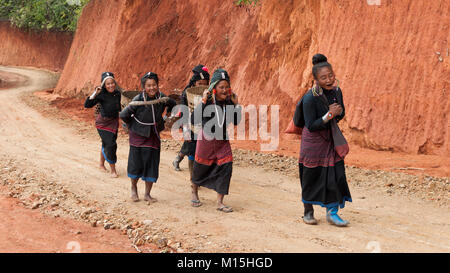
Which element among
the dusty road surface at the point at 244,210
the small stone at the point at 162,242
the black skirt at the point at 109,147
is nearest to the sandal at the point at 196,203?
the dusty road surface at the point at 244,210

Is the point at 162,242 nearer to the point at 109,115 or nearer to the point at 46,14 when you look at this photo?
the point at 109,115

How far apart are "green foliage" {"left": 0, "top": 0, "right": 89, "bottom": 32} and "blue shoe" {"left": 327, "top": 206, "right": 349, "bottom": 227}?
98.5ft

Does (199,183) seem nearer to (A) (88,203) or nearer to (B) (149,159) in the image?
(B) (149,159)

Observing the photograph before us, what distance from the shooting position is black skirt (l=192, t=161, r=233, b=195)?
627cm

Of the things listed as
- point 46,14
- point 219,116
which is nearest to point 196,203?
point 219,116

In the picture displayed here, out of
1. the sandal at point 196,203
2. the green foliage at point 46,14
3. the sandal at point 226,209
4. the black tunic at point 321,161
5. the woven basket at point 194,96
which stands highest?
the green foliage at point 46,14

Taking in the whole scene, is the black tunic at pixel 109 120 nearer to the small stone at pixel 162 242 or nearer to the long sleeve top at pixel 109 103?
the long sleeve top at pixel 109 103

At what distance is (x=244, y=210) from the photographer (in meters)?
6.36

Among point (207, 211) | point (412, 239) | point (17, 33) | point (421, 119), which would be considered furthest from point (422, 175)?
point (17, 33)

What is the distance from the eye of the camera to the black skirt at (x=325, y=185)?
542 cm

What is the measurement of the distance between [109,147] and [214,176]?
2901mm

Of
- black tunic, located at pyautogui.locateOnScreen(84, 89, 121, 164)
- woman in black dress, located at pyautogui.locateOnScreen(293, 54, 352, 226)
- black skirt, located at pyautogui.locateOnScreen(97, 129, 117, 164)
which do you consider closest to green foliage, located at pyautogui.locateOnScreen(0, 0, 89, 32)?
black tunic, located at pyautogui.locateOnScreen(84, 89, 121, 164)

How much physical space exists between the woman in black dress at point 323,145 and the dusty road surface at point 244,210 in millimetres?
357
